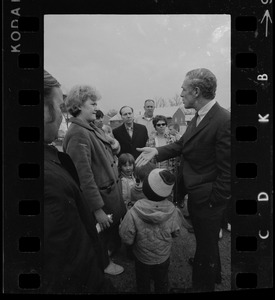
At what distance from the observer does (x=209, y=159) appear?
2.83 meters

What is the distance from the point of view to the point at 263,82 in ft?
9.20

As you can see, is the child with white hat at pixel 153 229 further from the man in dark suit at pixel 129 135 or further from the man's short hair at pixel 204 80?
the man's short hair at pixel 204 80

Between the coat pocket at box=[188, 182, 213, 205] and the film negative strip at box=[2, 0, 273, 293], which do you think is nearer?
the film negative strip at box=[2, 0, 273, 293]

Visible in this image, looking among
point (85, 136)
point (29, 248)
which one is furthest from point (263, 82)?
point (29, 248)

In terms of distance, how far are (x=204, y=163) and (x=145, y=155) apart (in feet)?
1.68

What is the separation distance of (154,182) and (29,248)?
3.92ft

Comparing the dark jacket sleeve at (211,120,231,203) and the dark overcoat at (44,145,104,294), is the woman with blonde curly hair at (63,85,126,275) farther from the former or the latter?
the dark jacket sleeve at (211,120,231,203)

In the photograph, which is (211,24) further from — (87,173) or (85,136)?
(87,173)

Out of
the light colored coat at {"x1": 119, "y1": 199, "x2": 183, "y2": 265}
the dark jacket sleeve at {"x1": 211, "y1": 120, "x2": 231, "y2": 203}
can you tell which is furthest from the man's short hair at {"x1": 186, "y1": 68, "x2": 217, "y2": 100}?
the light colored coat at {"x1": 119, "y1": 199, "x2": 183, "y2": 265}

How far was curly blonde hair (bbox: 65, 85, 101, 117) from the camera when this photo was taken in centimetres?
277

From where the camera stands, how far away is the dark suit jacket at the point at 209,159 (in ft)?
9.24

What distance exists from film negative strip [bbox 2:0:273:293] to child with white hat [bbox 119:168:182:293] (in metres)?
0.56

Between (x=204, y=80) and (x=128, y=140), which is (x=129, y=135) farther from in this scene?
(x=204, y=80)

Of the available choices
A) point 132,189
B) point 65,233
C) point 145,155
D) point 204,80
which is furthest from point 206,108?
point 65,233
